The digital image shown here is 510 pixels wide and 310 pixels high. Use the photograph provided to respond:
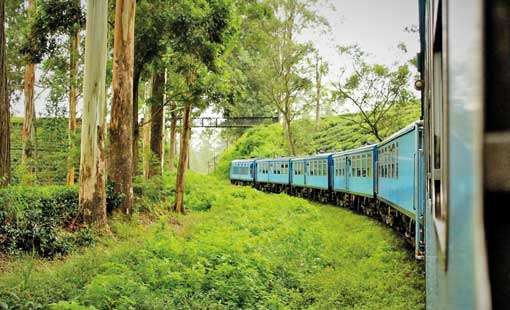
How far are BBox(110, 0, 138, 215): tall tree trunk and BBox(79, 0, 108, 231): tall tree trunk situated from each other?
156 centimetres

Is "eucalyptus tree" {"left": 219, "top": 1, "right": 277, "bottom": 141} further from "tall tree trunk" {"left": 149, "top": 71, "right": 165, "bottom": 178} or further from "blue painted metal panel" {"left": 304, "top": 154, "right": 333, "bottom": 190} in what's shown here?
"blue painted metal panel" {"left": 304, "top": 154, "right": 333, "bottom": 190}

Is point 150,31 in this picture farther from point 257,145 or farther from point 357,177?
point 257,145

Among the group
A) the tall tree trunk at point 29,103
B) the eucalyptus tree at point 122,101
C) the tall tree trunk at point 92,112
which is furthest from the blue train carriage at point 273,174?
the tall tree trunk at point 92,112

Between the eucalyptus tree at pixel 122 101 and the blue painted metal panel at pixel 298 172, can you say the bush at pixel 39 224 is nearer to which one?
the eucalyptus tree at pixel 122 101

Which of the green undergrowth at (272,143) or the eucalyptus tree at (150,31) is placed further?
the green undergrowth at (272,143)

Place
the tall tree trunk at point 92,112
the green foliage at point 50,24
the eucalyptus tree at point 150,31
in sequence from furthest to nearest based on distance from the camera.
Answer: the eucalyptus tree at point 150,31
the green foliage at point 50,24
the tall tree trunk at point 92,112

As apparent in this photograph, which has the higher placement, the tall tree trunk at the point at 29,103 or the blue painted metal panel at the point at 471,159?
the tall tree trunk at the point at 29,103

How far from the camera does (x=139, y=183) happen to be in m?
16.6

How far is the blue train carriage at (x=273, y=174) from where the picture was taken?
30.0 meters

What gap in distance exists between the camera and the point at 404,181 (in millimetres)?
10375

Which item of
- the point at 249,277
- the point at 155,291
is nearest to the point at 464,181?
the point at 155,291

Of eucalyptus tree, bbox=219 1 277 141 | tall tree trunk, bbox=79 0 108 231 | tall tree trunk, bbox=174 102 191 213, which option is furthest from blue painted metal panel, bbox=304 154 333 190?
tall tree trunk, bbox=79 0 108 231

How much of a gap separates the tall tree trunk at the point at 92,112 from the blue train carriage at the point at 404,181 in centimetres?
605

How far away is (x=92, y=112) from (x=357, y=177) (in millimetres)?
9187
